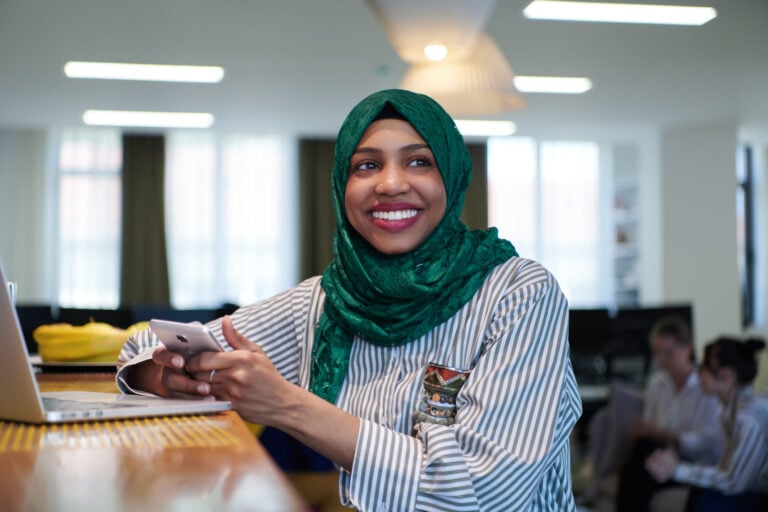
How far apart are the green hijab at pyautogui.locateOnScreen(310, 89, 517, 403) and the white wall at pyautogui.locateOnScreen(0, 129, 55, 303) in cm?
913

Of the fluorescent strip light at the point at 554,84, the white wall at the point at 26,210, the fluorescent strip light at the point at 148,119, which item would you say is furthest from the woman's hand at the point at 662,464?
the white wall at the point at 26,210

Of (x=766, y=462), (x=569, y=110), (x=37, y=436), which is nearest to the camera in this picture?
(x=37, y=436)

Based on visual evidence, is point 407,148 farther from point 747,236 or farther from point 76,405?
point 747,236

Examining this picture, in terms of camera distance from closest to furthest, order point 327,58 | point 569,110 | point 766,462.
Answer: point 766,462, point 327,58, point 569,110

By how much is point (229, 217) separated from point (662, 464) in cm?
723

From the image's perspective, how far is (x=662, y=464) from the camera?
3889 mm

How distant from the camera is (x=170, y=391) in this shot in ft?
4.15

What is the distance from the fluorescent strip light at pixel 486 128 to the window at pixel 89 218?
389cm

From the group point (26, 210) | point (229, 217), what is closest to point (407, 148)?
point (229, 217)

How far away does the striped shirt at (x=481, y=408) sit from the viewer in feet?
3.79

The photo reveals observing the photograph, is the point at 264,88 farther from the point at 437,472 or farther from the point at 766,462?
the point at 437,472

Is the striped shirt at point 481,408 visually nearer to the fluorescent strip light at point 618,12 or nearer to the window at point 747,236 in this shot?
the fluorescent strip light at point 618,12

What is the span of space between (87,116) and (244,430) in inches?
340

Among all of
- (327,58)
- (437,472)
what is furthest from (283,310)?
(327,58)
